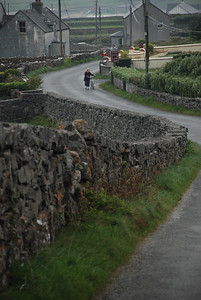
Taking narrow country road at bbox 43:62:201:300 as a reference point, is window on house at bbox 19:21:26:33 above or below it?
above

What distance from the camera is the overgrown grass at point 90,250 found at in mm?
7496

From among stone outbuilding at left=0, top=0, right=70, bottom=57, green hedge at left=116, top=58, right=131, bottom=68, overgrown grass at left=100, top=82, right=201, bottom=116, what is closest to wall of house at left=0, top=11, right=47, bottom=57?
stone outbuilding at left=0, top=0, right=70, bottom=57

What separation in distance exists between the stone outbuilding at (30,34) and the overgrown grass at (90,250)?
7283cm

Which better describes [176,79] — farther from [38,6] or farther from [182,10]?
[182,10]

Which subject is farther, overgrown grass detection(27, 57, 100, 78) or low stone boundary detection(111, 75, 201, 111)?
overgrown grass detection(27, 57, 100, 78)

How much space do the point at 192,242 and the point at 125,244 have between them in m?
1.39

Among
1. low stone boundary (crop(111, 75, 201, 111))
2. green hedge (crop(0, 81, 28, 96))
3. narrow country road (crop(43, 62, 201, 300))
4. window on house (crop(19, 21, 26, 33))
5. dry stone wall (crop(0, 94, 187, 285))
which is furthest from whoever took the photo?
window on house (crop(19, 21, 26, 33))

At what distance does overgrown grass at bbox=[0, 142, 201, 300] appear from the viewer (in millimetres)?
7496

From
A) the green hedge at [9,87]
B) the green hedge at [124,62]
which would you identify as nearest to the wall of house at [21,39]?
the green hedge at [124,62]

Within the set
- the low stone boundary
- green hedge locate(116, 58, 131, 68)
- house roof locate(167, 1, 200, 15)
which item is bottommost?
the low stone boundary

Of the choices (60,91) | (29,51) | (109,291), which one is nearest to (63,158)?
(109,291)

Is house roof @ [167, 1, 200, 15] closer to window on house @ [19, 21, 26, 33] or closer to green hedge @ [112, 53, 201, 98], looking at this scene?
window on house @ [19, 21, 26, 33]

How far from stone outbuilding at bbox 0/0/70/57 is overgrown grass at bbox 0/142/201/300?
239ft

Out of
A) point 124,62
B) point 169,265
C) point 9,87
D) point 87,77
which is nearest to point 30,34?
point 124,62
